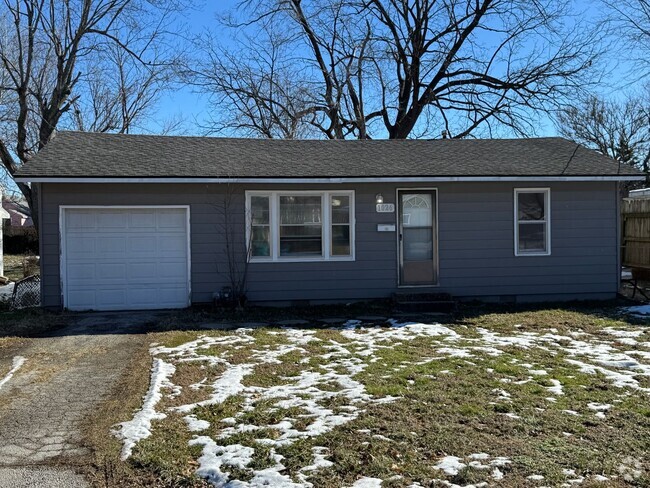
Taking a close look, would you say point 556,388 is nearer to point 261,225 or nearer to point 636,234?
point 261,225

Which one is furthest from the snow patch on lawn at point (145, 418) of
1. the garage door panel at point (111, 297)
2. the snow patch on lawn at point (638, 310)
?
the snow patch on lawn at point (638, 310)

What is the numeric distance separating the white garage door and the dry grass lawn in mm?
3087

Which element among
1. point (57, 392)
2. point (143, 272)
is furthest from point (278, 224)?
point (57, 392)

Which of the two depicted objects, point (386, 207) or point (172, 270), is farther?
point (386, 207)

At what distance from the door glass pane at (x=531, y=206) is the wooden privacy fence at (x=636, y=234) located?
328 cm

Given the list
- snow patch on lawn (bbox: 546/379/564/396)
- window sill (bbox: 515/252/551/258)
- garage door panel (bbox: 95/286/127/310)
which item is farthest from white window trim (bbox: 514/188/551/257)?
garage door panel (bbox: 95/286/127/310)

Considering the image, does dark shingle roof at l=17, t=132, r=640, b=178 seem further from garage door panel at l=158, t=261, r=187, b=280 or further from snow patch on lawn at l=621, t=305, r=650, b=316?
snow patch on lawn at l=621, t=305, r=650, b=316

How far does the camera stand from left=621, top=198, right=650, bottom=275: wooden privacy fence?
13156 mm

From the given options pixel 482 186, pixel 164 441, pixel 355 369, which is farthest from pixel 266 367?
pixel 482 186

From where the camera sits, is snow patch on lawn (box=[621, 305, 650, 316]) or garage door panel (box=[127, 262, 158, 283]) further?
garage door panel (box=[127, 262, 158, 283])

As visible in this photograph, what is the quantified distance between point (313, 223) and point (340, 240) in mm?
645

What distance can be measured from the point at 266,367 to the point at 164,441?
235 centimetres

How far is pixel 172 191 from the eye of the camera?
416 inches

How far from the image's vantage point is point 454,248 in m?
11.4
